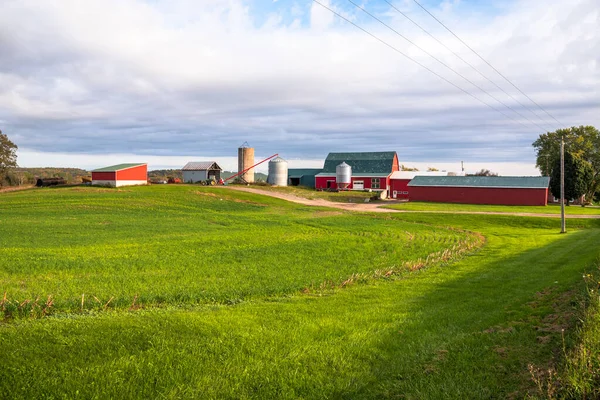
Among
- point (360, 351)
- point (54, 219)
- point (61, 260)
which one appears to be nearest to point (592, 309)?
point (360, 351)

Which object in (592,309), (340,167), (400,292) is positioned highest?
(340,167)

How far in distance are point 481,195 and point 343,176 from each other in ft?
76.7

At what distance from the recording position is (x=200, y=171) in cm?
8112

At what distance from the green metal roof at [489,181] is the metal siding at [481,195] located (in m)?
0.58

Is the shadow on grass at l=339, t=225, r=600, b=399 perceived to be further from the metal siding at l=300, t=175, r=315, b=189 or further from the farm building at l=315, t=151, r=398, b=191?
the metal siding at l=300, t=175, r=315, b=189

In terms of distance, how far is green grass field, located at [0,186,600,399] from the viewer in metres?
7.84

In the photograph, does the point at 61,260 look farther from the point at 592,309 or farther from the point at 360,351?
the point at 592,309

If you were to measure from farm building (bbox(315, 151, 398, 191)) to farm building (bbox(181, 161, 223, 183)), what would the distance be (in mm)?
18502

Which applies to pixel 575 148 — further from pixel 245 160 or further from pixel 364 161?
pixel 245 160

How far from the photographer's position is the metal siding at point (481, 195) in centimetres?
6334

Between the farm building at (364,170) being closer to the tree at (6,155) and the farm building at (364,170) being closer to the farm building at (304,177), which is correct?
the farm building at (304,177)

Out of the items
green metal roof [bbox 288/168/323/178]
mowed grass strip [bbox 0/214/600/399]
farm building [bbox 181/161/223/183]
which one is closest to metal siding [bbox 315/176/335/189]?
green metal roof [bbox 288/168/323/178]

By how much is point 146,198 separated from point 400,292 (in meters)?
44.1

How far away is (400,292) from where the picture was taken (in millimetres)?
16141
